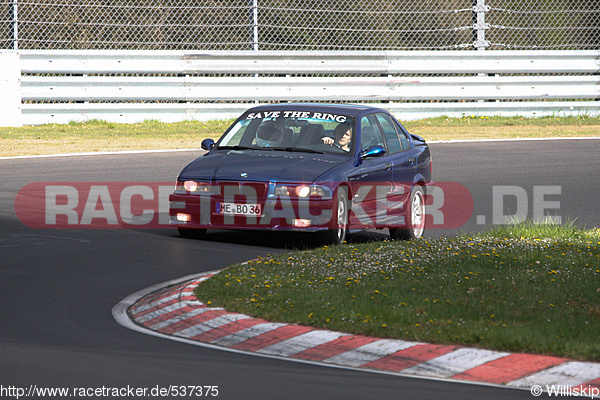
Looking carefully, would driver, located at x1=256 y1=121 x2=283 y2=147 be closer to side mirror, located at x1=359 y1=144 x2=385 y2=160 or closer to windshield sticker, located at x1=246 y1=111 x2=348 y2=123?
windshield sticker, located at x1=246 y1=111 x2=348 y2=123

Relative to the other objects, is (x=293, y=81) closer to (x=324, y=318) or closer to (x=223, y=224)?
(x=223, y=224)

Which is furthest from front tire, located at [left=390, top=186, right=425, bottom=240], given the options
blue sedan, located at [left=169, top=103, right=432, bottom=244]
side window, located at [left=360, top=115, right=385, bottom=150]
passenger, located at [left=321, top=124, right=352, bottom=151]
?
passenger, located at [left=321, top=124, right=352, bottom=151]

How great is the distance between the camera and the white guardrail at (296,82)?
23031 millimetres

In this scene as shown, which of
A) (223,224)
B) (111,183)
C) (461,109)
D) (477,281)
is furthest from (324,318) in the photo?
(461,109)

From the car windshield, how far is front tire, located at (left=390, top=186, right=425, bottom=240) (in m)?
1.01

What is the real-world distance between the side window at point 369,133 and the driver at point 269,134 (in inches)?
35.6

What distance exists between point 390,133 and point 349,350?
613cm

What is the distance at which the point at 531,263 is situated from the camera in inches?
371

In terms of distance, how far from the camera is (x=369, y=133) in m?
12.1

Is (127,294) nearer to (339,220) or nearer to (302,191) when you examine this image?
(302,191)

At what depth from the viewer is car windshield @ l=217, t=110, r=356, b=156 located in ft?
38.3

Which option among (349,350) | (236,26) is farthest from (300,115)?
(236,26)

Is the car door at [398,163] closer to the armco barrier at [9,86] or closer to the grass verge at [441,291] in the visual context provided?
the grass verge at [441,291]

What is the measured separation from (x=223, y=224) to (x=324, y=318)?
3903 mm
